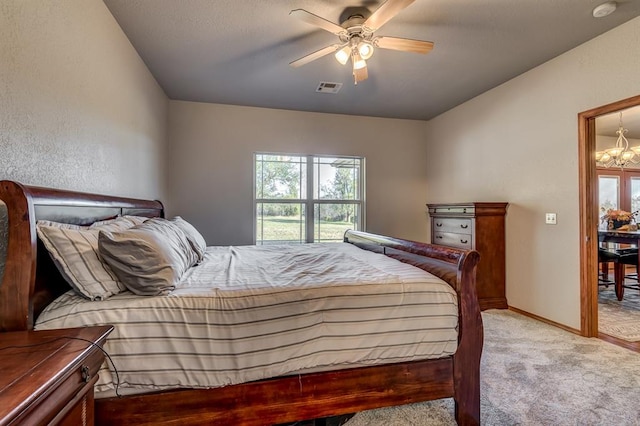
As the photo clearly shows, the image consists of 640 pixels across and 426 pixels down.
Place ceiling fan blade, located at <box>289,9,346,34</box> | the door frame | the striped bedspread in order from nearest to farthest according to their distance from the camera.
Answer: the striped bedspread < ceiling fan blade, located at <box>289,9,346,34</box> < the door frame

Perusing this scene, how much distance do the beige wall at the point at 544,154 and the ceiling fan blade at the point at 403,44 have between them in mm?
1614

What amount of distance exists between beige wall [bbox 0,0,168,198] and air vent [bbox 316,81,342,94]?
73.5 inches

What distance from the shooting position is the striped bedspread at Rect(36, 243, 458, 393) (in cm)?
124

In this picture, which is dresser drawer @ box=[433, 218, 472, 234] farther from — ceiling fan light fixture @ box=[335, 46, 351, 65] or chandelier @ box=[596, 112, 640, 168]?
chandelier @ box=[596, 112, 640, 168]

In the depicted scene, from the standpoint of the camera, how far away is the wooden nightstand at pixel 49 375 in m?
0.65

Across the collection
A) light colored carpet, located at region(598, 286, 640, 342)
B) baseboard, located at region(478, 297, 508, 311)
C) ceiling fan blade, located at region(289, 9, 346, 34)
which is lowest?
light colored carpet, located at region(598, 286, 640, 342)

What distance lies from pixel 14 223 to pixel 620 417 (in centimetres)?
302

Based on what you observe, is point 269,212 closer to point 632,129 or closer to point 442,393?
point 442,393

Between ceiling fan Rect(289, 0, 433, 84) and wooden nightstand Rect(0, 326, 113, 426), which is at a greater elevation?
ceiling fan Rect(289, 0, 433, 84)

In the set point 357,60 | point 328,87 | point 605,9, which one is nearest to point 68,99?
point 357,60

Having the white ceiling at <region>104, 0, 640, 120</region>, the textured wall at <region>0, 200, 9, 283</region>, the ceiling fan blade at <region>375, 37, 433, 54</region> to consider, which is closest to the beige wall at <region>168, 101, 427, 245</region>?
the white ceiling at <region>104, 0, 640, 120</region>

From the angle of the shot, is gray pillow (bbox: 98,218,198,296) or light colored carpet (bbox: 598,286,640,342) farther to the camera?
light colored carpet (bbox: 598,286,640,342)

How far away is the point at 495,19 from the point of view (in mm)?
2355

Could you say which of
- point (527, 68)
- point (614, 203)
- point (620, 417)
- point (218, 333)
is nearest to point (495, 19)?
point (527, 68)
